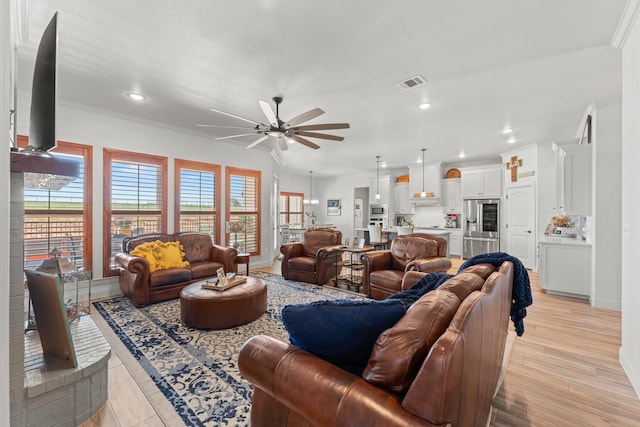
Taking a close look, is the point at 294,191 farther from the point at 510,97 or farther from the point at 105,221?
the point at 510,97

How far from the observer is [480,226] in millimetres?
7531

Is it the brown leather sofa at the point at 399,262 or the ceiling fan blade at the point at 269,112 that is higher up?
the ceiling fan blade at the point at 269,112

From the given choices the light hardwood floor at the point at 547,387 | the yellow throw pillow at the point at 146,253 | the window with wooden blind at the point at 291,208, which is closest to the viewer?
the light hardwood floor at the point at 547,387

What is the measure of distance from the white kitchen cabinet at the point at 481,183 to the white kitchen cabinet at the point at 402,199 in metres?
1.83

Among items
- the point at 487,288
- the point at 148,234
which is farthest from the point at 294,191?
the point at 487,288

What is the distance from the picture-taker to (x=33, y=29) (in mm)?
2396

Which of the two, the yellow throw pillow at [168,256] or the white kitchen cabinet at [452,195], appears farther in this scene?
the white kitchen cabinet at [452,195]

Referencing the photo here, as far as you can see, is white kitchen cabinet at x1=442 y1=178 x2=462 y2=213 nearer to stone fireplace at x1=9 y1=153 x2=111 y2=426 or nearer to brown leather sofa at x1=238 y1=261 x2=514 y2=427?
brown leather sofa at x1=238 y1=261 x2=514 y2=427

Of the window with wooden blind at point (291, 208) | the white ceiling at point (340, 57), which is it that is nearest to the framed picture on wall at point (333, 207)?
the window with wooden blind at point (291, 208)

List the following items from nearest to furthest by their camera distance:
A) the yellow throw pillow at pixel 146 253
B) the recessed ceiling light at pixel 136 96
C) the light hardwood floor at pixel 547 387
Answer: the light hardwood floor at pixel 547 387
the recessed ceiling light at pixel 136 96
the yellow throw pillow at pixel 146 253

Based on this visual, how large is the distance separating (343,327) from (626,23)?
321 cm

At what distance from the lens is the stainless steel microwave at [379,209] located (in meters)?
9.75

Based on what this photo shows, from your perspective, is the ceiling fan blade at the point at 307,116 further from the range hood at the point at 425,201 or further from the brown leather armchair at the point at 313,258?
the range hood at the point at 425,201

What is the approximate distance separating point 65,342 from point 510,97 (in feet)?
16.7
